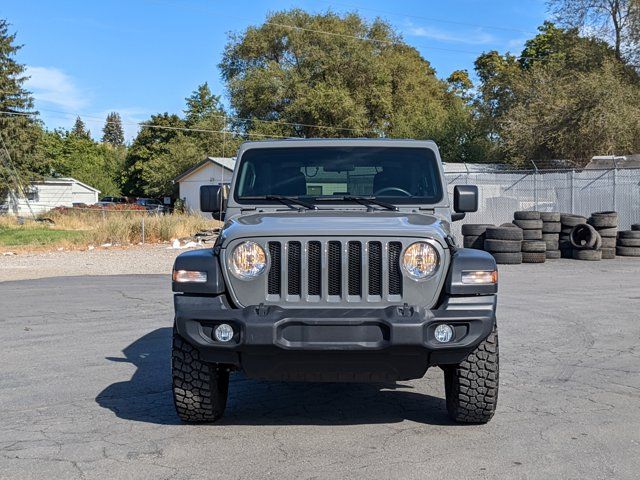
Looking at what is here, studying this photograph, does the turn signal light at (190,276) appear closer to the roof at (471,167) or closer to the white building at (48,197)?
the roof at (471,167)

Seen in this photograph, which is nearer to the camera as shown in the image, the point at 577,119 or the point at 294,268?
the point at 294,268

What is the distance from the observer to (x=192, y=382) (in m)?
4.97

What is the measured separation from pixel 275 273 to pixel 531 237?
15649mm

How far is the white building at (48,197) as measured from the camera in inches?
2271

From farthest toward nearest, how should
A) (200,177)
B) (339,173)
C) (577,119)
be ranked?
(200,177) < (577,119) < (339,173)

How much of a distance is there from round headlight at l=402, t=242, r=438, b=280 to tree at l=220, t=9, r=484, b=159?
145ft

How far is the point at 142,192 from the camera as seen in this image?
75.6m

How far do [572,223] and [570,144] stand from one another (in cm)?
1655

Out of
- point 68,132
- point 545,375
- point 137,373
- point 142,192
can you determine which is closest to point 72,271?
point 137,373

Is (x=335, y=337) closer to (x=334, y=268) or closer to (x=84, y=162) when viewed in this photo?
(x=334, y=268)

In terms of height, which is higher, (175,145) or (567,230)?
(175,145)

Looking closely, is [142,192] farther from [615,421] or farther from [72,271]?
[615,421]

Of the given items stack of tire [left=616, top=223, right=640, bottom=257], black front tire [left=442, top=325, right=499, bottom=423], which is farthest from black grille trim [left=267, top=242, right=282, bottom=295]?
stack of tire [left=616, top=223, right=640, bottom=257]

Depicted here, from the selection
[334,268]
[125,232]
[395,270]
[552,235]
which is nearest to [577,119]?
[552,235]
